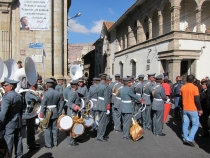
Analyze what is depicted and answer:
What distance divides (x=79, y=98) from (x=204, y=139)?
157 inches

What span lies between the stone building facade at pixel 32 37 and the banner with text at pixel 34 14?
0.82 ft

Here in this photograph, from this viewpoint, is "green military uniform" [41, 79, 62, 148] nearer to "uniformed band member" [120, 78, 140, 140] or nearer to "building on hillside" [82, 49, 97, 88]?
"uniformed band member" [120, 78, 140, 140]

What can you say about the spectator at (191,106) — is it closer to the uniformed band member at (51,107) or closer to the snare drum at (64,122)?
the snare drum at (64,122)

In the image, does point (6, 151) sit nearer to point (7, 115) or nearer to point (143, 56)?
point (7, 115)

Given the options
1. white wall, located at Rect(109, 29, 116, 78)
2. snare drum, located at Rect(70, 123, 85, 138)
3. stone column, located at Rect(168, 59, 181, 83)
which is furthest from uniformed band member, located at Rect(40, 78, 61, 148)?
white wall, located at Rect(109, 29, 116, 78)

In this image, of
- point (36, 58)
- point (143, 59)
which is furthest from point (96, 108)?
point (143, 59)

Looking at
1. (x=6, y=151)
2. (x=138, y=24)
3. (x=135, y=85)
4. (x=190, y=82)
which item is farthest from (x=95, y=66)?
(x=6, y=151)

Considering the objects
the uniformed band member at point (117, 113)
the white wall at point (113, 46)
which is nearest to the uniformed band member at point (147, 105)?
the uniformed band member at point (117, 113)

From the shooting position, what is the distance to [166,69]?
1725cm

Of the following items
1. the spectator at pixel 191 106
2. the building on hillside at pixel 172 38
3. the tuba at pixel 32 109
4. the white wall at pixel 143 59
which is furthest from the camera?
the white wall at pixel 143 59

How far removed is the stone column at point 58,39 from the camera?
558 inches

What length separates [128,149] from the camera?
579 cm

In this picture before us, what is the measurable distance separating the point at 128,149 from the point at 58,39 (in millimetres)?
10314

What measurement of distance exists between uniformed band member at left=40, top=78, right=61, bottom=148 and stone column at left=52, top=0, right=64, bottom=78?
8.78 metres
